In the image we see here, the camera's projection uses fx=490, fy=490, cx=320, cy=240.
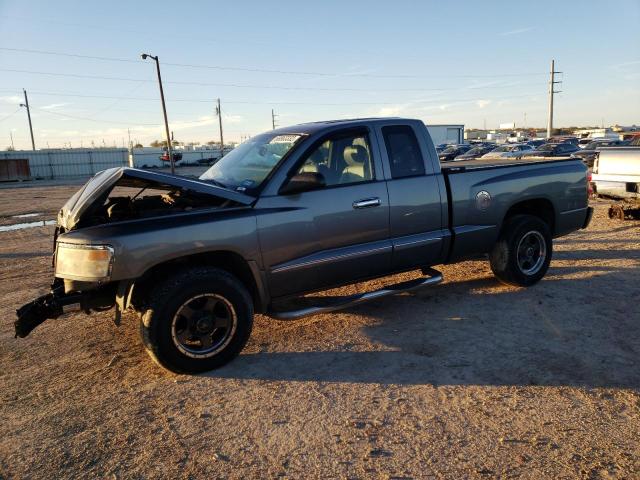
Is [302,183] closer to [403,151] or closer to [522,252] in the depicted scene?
[403,151]

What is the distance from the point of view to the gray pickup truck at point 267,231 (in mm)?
3664

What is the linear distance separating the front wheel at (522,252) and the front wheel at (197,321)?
10.3ft

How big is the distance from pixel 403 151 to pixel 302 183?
1.34 metres

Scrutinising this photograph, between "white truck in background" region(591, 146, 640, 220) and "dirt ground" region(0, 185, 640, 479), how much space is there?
Result: 4.46m

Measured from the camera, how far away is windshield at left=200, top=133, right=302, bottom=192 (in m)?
4.36

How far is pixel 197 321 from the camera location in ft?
12.5

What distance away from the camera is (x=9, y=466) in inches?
111

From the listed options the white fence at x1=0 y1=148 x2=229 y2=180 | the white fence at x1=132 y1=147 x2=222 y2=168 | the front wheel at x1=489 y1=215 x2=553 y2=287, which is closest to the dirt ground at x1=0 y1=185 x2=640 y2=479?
the front wheel at x1=489 y1=215 x2=553 y2=287

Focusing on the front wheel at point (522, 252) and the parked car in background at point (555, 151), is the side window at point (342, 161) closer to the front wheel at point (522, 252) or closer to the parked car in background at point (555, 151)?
the front wheel at point (522, 252)

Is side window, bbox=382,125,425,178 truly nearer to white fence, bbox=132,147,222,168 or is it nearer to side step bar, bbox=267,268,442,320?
side step bar, bbox=267,268,442,320

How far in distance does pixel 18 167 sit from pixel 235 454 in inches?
2017

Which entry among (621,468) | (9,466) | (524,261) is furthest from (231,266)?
(524,261)

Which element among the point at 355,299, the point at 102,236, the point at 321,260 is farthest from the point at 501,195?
Answer: the point at 102,236

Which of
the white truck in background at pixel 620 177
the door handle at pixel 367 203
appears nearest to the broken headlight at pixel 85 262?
the door handle at pixel 367 203
